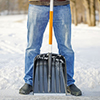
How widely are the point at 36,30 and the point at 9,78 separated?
1.16 m

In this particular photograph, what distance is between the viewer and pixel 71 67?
2.49 meters

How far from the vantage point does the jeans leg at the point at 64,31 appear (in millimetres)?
2418

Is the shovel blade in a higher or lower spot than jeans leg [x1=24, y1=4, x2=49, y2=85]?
lower

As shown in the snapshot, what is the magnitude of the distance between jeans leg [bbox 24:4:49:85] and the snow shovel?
22cm

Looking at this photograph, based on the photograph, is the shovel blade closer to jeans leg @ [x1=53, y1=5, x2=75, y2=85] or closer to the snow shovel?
the snow shovel

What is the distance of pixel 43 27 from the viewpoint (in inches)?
97.0

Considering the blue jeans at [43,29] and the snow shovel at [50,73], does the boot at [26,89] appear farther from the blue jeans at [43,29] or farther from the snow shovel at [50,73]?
→ the snow shovel at [50,73]

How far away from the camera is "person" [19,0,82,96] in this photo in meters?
2.40

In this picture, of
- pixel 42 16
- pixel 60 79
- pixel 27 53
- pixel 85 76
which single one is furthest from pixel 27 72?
pixel 85 76

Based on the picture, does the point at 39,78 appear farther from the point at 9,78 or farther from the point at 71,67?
the point at 9,78

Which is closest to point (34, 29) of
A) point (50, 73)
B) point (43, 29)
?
point (43, 29)

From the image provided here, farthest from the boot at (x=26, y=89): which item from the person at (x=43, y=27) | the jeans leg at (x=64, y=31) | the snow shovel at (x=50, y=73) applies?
the jeans leg at (x=64, y=31)

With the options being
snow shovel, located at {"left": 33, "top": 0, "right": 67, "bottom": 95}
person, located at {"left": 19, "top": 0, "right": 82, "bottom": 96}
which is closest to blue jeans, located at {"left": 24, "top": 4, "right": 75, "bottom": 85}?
person, located at {"left": 19, "top": 0, "right": 82, "bottom": 96}

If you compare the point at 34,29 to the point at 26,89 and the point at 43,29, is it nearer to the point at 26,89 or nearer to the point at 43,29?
the point at 43,29
